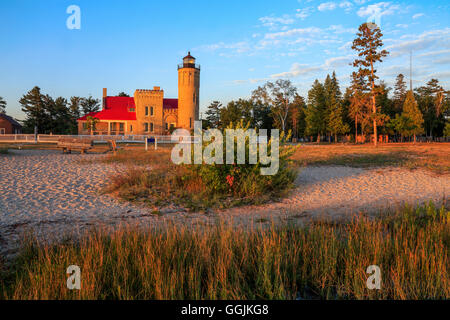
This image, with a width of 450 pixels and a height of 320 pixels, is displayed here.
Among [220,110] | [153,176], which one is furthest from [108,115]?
[153,176]

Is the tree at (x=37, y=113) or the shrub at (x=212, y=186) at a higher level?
the tree at (x=37, y=113)

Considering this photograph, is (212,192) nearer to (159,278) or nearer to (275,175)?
(275,175)

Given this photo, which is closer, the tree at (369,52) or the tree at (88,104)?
the tree at (369,52)

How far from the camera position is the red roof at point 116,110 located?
165ft

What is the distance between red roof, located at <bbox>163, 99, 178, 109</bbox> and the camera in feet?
175

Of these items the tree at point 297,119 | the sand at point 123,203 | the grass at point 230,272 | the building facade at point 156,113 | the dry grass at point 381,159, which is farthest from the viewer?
the tree at point 297,119

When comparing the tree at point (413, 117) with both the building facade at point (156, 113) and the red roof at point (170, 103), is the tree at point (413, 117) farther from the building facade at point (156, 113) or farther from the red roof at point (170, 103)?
the red roof at point (170, 103)

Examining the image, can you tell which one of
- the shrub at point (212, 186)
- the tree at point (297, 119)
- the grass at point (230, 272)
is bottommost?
the grass at point (230, 272)

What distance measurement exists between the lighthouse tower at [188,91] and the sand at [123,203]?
1527 inches

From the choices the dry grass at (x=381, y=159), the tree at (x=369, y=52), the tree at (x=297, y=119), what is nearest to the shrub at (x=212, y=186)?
the dry grass at (x=381, y=159)

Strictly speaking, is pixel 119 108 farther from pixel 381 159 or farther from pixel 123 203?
pixel 123 203

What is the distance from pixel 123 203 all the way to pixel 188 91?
45004mm
